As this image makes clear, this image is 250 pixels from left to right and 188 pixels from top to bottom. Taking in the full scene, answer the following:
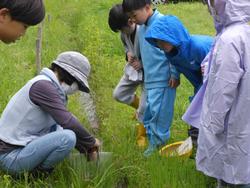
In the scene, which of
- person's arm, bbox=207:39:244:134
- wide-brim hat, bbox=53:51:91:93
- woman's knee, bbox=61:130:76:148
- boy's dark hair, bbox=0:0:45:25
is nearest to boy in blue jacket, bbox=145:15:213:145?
wide-brim hat, bbox=53:51:91:93

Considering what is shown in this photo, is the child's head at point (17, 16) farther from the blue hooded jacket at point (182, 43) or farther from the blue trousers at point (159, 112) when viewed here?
the blue trousers at point (159, 112)

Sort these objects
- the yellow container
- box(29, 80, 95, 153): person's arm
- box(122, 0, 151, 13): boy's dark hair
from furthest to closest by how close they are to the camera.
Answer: box(122, 0, 151, 13): boy's dark hair
the yellow container
box(29, 80, 95, 153): person's arm

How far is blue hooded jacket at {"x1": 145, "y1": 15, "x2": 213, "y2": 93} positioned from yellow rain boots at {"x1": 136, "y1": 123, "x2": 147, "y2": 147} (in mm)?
672

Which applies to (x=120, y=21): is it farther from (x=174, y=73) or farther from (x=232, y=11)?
(x=232, y=11)

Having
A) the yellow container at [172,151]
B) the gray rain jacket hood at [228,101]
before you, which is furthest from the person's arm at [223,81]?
the yellow container at [172,151]

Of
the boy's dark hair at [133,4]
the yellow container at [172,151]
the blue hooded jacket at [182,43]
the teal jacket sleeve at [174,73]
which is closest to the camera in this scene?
the blue hooded jacket at [182,43]

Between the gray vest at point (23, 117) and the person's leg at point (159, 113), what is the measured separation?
1118mm

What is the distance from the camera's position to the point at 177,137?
4.95 m

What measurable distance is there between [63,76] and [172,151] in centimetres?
113

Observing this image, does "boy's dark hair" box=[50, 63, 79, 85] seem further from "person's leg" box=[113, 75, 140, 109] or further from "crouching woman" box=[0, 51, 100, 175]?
"person's leg" box=[113, 75, 140, 109]

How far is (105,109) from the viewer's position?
17.5 feet

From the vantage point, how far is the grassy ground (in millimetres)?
3684

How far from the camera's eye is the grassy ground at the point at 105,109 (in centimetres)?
368

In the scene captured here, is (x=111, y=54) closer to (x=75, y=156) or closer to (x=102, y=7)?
(x=75, y=156)
